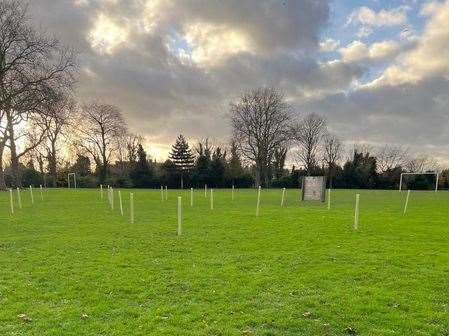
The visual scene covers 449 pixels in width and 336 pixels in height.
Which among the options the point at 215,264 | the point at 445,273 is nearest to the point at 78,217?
the point at 215,264

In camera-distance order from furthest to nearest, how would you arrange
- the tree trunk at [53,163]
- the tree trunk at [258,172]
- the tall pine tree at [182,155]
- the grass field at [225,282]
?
the tall pine tree at [182,155], the tree trunk at [258,172], the tree trunk at [53,163], the grass field at [225,282]

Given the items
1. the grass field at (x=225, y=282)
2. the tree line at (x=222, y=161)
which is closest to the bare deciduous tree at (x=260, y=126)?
the tree line at (x=222, y=161)

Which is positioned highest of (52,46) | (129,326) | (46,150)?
(52,46)

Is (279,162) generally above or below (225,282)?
above

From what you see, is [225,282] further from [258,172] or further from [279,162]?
[279,162]

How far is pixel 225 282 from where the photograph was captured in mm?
7652

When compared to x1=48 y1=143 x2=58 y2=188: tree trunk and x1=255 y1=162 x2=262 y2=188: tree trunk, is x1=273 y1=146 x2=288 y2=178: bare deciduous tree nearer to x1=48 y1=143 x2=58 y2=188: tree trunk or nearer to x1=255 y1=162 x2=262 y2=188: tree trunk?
x1=255 y1=162 x2=262 y2=188: tree trunk

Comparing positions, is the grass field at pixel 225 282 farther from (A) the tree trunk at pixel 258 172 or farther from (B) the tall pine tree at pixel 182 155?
(B) the tall pine tree at pixel 182 155

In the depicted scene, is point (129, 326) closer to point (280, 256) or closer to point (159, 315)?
point (159, 315)

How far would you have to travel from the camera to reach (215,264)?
9.19 m

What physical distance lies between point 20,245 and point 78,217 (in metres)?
8.00

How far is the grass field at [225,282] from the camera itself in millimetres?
5582

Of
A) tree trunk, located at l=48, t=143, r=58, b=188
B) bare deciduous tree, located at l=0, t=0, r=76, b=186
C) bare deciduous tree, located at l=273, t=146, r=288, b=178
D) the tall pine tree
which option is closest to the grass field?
bare deciduous tree, located at l=0, t=0, r=76, b=186

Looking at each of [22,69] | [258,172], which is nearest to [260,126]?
[258,172]
